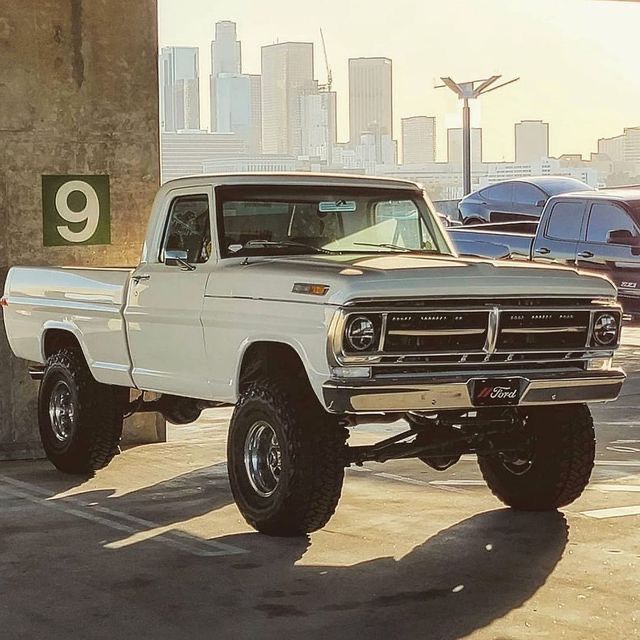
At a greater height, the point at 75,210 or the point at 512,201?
the point at 75,210

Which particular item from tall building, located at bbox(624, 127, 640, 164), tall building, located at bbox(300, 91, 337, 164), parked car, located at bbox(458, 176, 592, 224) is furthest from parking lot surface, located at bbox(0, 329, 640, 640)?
tall building, located at bbox(624, 127, 640, 164)

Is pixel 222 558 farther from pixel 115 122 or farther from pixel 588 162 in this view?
pixel 588 162

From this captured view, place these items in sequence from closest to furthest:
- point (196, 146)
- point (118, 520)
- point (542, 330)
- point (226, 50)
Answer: point (542, 330) < point (118, 520) < point (196, 146) < point (226, 50)

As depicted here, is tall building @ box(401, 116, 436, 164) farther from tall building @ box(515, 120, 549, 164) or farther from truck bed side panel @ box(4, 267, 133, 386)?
truck bed side panel @ box(4, 267, 133, 386)

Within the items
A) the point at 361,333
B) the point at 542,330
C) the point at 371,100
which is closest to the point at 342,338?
the point at 361,333

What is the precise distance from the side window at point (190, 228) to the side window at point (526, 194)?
18.9 meters

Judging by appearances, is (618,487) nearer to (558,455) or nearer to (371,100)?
(558,455)

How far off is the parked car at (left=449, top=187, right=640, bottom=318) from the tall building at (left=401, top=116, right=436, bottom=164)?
49249 millimetres

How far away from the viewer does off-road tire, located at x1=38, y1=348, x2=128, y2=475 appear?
11.0 meters

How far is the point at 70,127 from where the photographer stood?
12461 mm

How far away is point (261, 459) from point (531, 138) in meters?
64.1

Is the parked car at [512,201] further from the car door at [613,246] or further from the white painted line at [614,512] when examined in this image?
the white painted line at [614,512]

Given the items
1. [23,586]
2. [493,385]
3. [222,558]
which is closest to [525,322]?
[493,385]

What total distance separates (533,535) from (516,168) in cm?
5432
